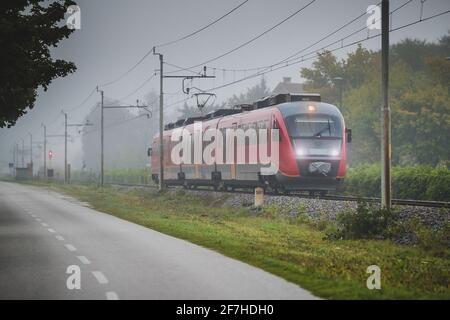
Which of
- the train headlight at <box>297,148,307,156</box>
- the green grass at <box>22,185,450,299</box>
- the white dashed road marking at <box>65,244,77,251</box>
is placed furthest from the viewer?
the train headlight at <box>297,148,307,156</box>

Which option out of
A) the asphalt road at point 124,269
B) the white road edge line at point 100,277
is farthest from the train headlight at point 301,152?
the white road edge line at point 100,277

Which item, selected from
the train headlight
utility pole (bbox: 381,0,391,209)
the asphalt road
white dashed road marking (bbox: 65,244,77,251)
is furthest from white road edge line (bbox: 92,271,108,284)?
the train headlight

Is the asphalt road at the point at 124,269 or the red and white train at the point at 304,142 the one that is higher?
the red and white train at the point at 304,142

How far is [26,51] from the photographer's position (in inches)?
872

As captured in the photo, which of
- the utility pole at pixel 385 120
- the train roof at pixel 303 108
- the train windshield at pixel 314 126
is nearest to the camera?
the utility pole at pixel 385 120

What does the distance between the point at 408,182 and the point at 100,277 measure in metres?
21.1

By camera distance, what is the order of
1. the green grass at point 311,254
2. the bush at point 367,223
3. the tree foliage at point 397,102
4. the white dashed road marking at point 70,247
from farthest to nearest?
the tree foliage at point 397,102 → the bush at point 367,223 → the white dashed road marking at point 70,247 → the green grass at point 311,254

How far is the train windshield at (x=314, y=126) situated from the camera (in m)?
27.9

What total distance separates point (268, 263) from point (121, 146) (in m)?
153

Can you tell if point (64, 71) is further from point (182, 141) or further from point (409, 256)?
point (182, 141)

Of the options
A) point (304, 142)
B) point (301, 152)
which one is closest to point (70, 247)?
point (301, 152)

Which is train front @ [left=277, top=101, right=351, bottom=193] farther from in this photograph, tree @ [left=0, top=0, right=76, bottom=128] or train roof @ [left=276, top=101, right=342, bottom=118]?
tree @ [left=0, top=0, right=76, bottom=128]

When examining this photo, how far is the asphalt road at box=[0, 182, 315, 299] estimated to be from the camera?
9438 millimetres

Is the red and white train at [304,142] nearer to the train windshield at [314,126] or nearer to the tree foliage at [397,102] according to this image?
the train windshield at [314,126]
